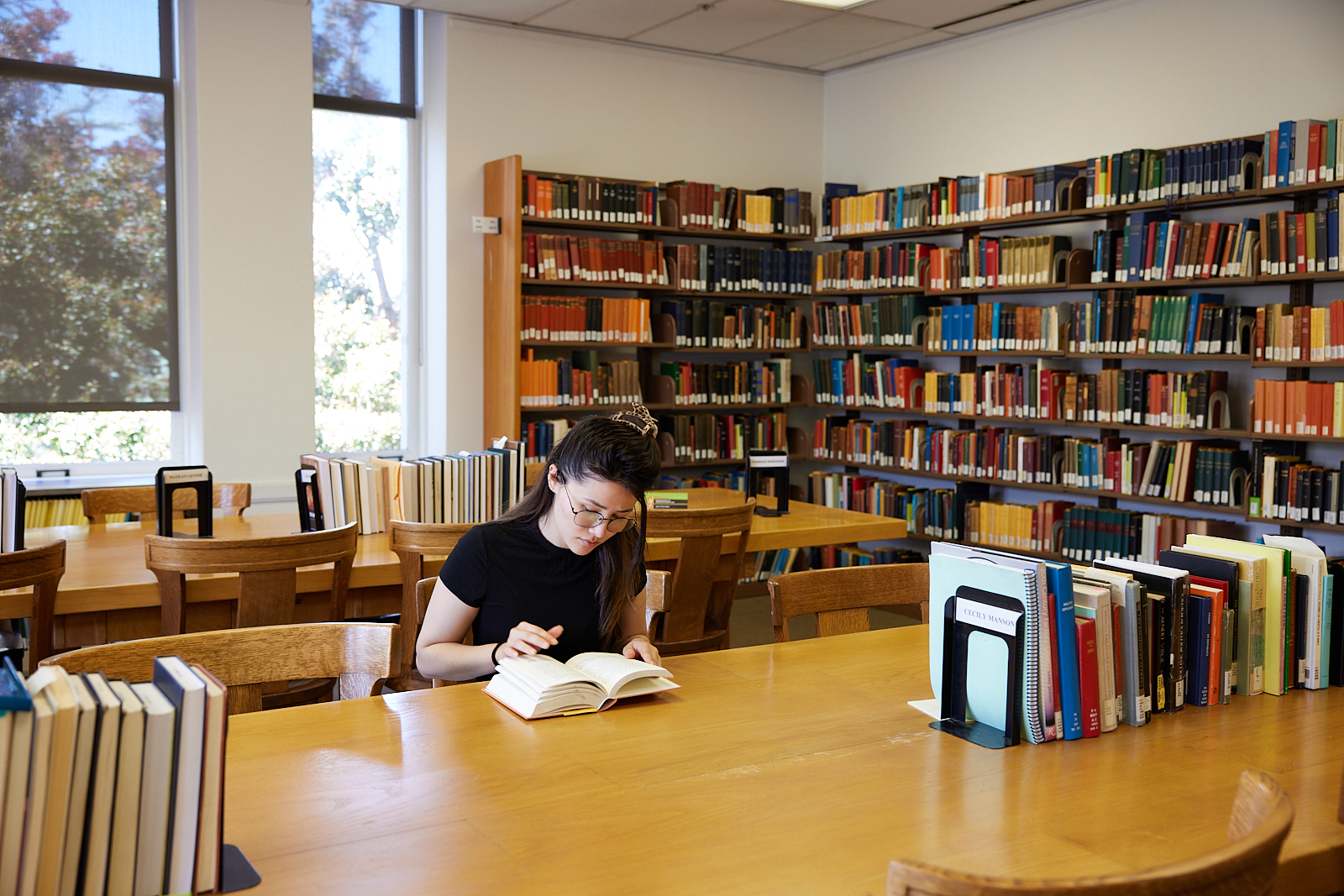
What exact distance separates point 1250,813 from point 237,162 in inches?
212

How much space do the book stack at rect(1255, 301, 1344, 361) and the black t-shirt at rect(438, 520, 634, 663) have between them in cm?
360

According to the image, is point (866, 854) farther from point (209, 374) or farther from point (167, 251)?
point (167, 251)

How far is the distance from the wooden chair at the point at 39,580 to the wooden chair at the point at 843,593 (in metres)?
1.62

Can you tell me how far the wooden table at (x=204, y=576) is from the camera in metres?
2.74

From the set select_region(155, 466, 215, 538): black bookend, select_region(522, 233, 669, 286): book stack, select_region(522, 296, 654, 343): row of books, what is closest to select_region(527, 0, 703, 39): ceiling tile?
select_region(522, 233, 669, 286): book stack

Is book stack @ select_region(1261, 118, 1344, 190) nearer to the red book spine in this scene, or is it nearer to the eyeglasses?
the red book spine

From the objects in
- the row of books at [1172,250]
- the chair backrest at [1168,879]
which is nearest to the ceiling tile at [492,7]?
the row of books at [1172,250]

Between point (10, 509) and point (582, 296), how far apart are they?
362 centimetres

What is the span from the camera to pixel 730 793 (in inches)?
58.6

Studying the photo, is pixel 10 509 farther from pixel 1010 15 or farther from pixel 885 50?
pixel 885 50

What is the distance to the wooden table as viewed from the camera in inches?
108

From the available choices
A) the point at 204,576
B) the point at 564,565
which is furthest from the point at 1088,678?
the point at 204,576

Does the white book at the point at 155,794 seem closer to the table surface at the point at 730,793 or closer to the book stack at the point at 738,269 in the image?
the table surface at the point at 730,793

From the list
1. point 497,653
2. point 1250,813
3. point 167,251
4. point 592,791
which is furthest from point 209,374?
point 1250,813
